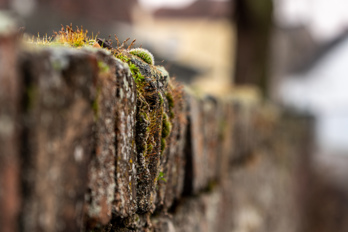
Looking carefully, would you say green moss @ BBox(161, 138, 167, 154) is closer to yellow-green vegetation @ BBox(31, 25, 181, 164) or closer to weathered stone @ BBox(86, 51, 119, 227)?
yellow-green vegetation @ BBox(31, 25, 181, 164)

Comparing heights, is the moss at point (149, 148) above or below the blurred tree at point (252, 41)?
below

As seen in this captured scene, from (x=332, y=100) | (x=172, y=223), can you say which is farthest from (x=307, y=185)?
(x=332, y=100)

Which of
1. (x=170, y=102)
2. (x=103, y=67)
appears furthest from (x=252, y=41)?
(x=103, y=67)

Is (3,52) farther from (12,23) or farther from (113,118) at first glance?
(113,118)

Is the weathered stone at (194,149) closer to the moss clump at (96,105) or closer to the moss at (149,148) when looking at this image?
the moss at (149,148)

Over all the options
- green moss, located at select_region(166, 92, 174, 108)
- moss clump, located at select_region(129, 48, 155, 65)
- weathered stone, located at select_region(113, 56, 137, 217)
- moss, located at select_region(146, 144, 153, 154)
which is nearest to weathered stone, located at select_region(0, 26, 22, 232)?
weathered stone, located at select_region(113, 56, 137, 217)

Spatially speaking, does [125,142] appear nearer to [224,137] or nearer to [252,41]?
[224,137]

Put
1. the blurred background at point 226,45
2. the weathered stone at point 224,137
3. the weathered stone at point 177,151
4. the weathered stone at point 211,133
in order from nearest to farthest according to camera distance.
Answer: the weathered stone at point 177,151 → the weathered stone at point 211,133 → the weathered stone at point 224,137 → the blurred background at point 226,45

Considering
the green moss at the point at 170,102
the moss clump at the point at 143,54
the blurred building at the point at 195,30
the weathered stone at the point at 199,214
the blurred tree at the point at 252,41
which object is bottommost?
the weathered stone at the point at 199,214

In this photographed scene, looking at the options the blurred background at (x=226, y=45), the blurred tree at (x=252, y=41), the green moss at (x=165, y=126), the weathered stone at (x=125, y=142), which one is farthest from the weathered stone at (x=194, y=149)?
the blurred background at (x=226, y=45)
